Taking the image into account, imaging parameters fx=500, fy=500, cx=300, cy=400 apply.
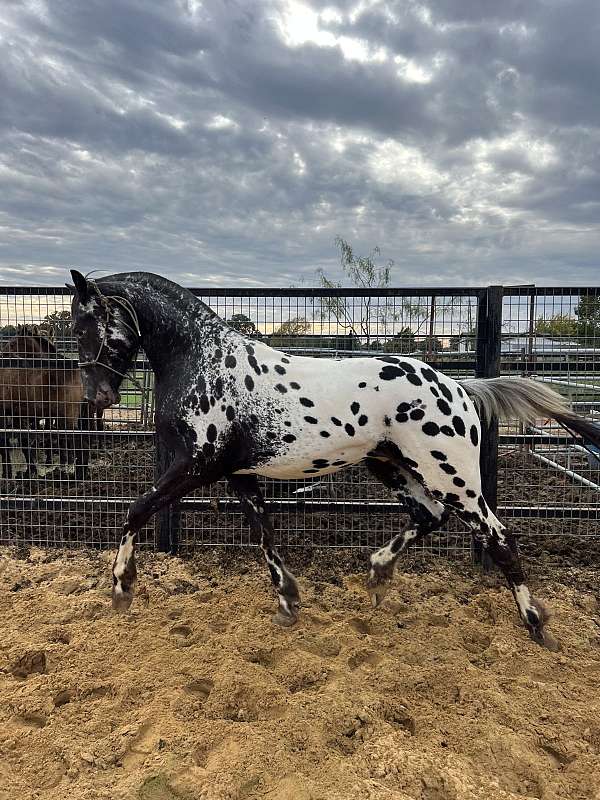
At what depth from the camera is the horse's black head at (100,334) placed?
110 inches

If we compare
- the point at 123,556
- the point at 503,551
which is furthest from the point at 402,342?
the point at 123,556

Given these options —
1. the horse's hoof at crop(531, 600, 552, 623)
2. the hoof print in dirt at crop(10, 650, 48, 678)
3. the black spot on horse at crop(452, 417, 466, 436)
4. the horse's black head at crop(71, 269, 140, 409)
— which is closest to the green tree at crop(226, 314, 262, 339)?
the horse's black head at crop(71, 269, 140, 409)

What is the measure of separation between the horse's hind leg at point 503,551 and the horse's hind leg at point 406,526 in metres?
0.37

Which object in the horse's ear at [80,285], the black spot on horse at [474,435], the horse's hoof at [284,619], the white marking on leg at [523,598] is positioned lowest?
the horse's hoof at [284,619]

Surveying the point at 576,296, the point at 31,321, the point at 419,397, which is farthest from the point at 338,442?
the point at 31,321

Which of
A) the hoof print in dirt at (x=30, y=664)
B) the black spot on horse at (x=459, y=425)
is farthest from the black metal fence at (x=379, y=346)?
the hoof print in dirt at (x=30, y=664)

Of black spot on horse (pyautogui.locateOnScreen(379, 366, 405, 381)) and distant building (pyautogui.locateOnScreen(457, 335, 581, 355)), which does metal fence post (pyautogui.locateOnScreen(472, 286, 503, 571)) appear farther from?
black spot on horse (pyautogui.locateOnScreen(379, 366, 405, 381))

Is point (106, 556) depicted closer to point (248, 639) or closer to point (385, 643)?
point (248, 639)

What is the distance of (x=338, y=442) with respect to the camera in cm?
276

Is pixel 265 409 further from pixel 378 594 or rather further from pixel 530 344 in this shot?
pixel 530 344

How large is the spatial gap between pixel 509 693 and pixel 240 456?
69.6 inches

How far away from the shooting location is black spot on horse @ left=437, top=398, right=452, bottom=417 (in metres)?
2.74

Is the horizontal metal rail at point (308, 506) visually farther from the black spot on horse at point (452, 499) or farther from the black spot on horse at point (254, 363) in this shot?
the black spot on horse at point (254, 363)

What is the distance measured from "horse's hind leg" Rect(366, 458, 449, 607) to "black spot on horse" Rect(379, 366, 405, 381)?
0.62m
